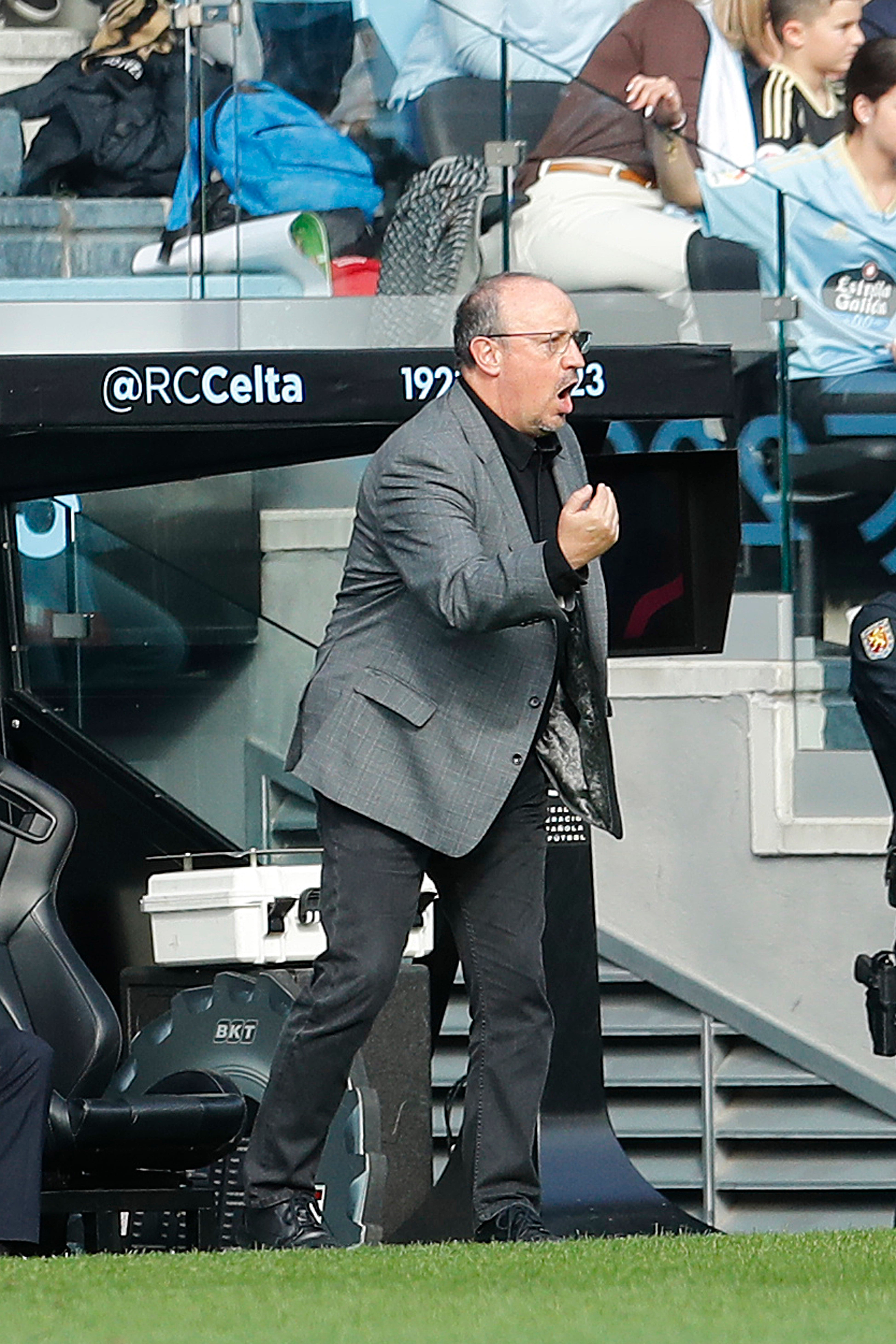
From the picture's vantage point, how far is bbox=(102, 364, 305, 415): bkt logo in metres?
5.73

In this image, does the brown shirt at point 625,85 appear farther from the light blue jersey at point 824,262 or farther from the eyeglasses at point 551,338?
the eyeglasses at point 551,338

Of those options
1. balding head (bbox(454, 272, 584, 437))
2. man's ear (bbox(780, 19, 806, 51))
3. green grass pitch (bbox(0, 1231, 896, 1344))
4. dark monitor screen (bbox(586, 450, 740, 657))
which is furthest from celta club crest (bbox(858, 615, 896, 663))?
man's ear (bbox(780, 19, 806, 51))

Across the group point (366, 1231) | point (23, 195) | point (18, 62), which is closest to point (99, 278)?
point (23, 195)

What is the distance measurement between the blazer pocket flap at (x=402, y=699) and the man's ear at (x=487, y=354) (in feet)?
1.86

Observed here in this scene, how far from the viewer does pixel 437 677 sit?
428 centimetres

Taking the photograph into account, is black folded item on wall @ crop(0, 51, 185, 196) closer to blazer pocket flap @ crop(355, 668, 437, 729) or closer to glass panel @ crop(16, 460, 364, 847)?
glass panel @ crop(16, 460, 364, 847)

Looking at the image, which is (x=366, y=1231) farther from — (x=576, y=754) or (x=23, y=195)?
(x=23, y=195)

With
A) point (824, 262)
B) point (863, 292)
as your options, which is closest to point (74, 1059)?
point (824, 262)

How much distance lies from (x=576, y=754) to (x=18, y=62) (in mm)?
4679

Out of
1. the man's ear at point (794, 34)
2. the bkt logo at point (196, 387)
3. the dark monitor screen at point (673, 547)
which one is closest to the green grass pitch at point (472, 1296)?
the dark monitor screen at point (673, 547)

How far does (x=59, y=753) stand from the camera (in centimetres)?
818

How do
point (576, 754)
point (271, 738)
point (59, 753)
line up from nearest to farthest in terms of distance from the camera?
point (576, 754) → point (271, 738) → point (59, 753)

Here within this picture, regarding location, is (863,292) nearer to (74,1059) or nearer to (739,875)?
(739,875)

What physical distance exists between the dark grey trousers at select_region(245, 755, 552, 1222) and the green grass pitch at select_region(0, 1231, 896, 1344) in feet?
1.09
